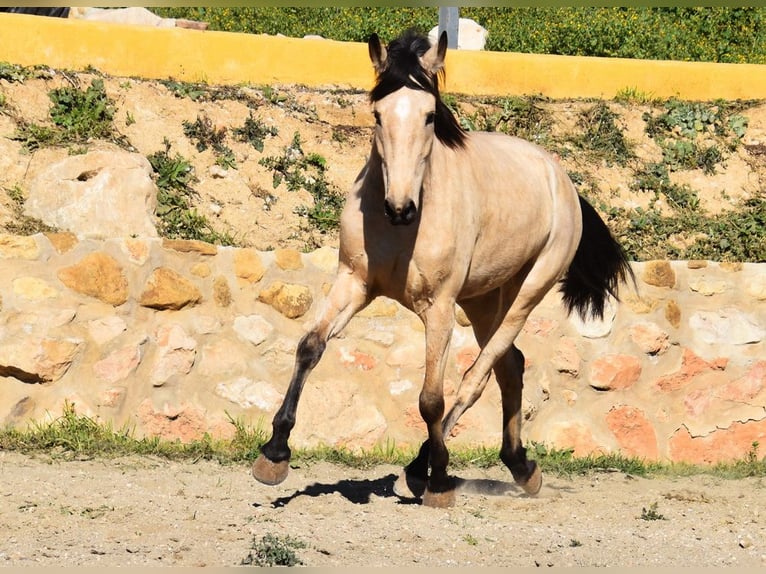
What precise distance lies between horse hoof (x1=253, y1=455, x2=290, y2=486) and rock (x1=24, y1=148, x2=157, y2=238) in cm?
336

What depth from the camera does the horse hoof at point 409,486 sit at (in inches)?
265

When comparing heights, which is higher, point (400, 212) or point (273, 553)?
point (400, 212)

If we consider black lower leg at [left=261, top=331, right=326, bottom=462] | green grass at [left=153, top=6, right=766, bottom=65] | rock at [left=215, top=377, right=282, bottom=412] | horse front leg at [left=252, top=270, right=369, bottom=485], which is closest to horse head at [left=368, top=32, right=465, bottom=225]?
horse front leg at [left=252, top=270, right=369, bottom=485]

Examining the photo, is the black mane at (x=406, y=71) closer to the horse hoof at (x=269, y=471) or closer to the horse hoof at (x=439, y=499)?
the horse hoof at (x=269, y=471)

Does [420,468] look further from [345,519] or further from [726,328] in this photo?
[726,328]

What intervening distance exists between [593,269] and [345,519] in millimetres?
2903

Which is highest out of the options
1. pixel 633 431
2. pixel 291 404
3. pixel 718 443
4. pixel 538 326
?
pixel 291 404

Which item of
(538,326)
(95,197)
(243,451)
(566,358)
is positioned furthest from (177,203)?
(566,358)

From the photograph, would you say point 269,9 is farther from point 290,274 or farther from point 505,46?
point 290,274

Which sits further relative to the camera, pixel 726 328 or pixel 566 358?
pixel 726 328

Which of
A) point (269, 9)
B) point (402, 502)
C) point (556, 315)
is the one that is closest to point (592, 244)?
point (556, 315)

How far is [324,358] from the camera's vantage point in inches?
327

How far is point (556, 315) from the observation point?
884 cm

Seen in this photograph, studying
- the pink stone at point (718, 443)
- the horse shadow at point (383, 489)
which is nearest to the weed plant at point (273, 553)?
the horse shadow at point (383, 489)
